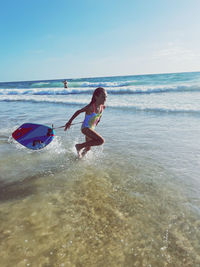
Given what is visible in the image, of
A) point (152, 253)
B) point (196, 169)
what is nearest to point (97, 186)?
point (152, 253)

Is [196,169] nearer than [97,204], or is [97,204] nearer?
[97,204]

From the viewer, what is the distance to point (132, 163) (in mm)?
4402

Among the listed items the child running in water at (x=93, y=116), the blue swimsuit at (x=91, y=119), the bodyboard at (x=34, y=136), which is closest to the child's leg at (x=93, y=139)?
the child running in water at (x=93, y=116)

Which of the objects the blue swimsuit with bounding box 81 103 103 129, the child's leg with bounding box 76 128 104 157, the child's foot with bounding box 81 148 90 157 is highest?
the blue swimsuit with bounding box 81 103 103 129

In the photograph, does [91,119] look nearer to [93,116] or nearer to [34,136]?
[93,116]

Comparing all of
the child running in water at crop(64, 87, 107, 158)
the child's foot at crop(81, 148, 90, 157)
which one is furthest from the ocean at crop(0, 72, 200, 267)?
the child running in water at crop(64, 87, 107, 158)

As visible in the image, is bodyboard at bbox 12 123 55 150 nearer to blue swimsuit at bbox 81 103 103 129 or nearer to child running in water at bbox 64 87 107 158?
child running in water at bbox 64 87 107 158

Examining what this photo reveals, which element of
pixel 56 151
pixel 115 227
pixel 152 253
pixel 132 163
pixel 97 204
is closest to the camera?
pixel 152 253

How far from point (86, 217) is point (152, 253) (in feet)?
3.09

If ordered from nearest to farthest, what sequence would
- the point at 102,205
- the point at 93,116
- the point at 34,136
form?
1. the point at 102,205
2. the point at 93,116
3. the point at 34,136

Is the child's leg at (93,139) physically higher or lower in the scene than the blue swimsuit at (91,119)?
lower

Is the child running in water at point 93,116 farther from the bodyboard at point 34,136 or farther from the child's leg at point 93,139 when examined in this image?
the bodyboard at point 34,136

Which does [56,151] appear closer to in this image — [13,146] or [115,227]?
[13,146]

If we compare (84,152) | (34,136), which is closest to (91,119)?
(84,152)
